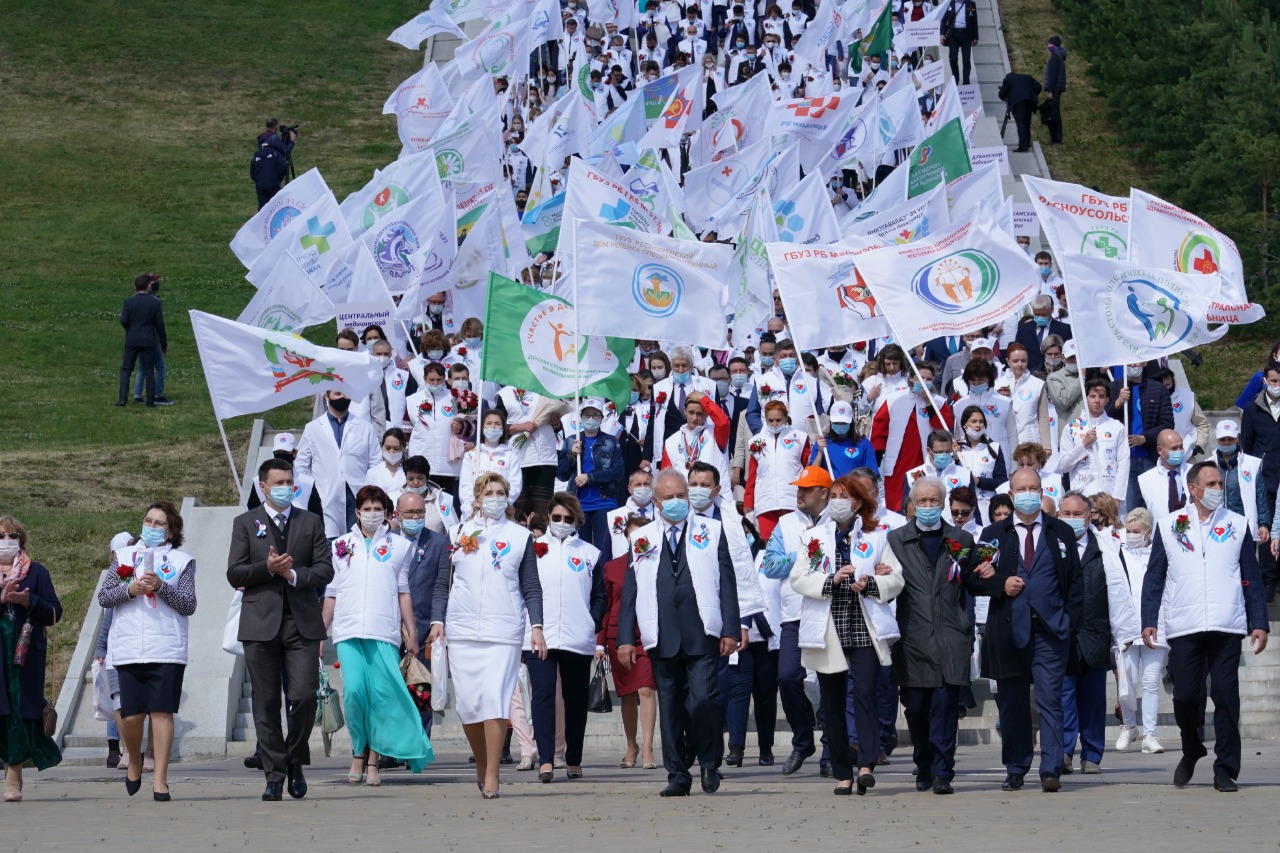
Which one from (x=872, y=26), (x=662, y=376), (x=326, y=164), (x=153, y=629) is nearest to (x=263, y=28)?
(x=326, y=164)

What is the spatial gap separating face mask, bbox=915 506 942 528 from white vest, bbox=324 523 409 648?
315 centimetres

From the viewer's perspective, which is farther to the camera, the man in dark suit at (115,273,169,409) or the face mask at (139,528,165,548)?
the man in dark suit at (115,273,169,409)

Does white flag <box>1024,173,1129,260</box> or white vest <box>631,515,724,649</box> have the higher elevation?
white flag <box>1024,173,1129,260</box>

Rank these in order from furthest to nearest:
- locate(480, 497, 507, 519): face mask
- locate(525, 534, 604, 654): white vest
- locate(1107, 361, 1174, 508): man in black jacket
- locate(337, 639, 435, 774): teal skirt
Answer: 1. locate(1107, 361, 1174, 508): man in black jacket
2. locate(525, 534, 604, 654): white vest
3. locate(337, 639, 435, 774): teal skirt
4. locate(480, 497, 507, 519): face mask

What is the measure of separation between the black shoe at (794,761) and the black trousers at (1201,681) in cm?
260

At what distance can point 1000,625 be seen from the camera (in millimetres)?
12930

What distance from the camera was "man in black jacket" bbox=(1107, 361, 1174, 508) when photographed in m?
19.4

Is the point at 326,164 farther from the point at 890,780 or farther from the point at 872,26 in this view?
the point at 890,780

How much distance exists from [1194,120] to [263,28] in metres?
27.9

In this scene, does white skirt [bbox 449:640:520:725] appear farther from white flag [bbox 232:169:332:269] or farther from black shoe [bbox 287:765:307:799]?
white flag [bbox 232:169:332:269]

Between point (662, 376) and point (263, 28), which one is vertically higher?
point (263, 28)

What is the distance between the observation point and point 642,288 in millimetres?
18453

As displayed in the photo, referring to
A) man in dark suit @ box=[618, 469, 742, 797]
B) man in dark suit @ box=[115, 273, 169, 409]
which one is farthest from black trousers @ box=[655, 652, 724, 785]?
man in dark suit @ box=[115, 273, 169, 409]

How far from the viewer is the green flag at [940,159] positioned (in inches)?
956
